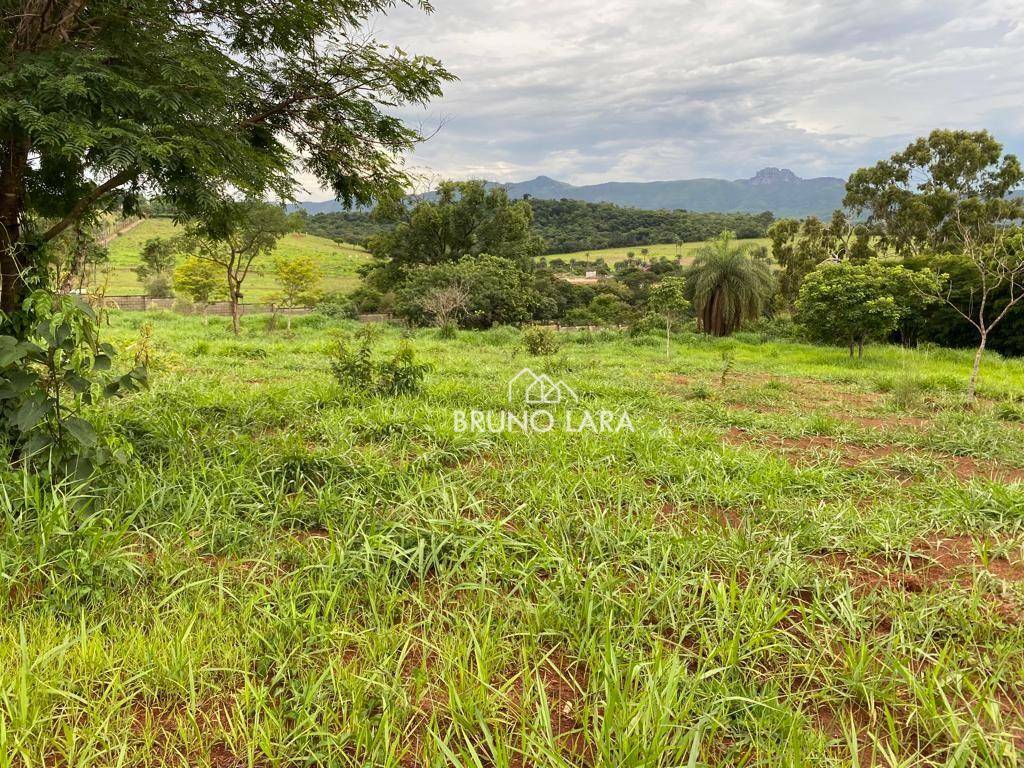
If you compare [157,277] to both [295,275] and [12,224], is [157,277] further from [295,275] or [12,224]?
[12,224]

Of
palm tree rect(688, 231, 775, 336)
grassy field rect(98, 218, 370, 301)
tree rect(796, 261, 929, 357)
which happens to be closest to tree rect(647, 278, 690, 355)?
tree rect(796, 261, 929, 357)

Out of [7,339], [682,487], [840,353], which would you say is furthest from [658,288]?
[7,339]

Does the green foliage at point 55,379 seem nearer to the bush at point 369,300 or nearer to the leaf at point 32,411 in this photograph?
the leaf at point 32,411

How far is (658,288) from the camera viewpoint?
14.6m

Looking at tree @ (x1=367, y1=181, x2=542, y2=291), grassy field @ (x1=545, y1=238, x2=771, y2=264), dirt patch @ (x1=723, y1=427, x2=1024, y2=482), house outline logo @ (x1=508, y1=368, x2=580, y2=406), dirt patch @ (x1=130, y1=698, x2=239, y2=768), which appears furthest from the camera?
grassy field @ (x1=545, y1=238, x2=771, y2=264)

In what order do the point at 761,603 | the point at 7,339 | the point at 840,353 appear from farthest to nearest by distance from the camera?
the point at 840,353 < the point at 7,339 < the point at 761,603

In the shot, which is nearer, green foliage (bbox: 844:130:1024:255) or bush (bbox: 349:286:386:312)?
green foliage (bbox: 844:130:1024:255)

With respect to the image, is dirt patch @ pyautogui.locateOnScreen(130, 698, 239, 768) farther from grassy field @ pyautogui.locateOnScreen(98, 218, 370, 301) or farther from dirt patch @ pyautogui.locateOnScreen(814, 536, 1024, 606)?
grassy field @ pyautogui.locateOnScreen(98, 218, 370, 301)

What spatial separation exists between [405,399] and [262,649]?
359 centimetres

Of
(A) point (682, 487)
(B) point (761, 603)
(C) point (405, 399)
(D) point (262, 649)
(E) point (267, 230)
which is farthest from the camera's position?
(E) point (267, 230)

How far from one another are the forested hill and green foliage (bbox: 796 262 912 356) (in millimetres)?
45632

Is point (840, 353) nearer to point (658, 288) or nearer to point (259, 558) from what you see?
point (658, 288)

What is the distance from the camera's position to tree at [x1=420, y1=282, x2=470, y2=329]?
75.3ft

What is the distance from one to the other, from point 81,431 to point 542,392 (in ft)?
15.3
